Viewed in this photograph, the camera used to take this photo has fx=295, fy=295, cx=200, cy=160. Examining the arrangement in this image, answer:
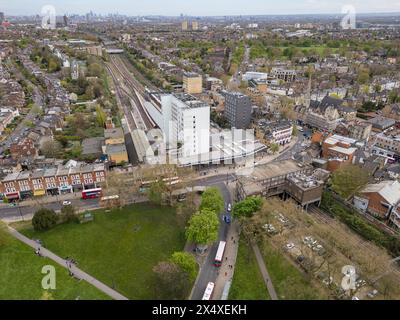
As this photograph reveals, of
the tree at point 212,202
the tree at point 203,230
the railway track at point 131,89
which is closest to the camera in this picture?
the tree at point 203,230

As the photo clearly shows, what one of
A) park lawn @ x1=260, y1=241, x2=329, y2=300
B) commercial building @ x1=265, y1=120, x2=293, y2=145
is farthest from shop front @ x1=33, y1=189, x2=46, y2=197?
commercial building @ x1=265, y1=120, x2=293, y2=145

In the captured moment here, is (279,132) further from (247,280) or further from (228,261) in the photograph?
(247,280)

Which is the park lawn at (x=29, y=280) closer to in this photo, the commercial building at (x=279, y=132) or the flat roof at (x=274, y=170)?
the flat roof at (x=274, y=170)

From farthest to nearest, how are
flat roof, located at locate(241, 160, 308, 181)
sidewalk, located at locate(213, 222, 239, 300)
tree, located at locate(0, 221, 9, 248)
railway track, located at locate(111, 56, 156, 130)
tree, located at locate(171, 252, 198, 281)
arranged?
1. railway track, located at locate(111, 56, 156, 130)
2. flat roof, located at locate(241, 160, 308, 181)
3. tree, located at locate(0, 221, 9, 248)
4. sidewalk, located at locate(213, 222, 239, 300)
5. tree, located at locate(171, 252, 198, 281)

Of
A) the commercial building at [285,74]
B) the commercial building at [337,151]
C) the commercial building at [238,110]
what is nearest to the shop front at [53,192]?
the commercial building at [238,110]

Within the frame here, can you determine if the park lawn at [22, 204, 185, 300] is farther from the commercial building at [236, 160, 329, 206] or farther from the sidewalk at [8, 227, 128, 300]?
the commercial building at [236, 160, 329, 206]

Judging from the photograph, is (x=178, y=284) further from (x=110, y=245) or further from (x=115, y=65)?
(x=115, y=65)
